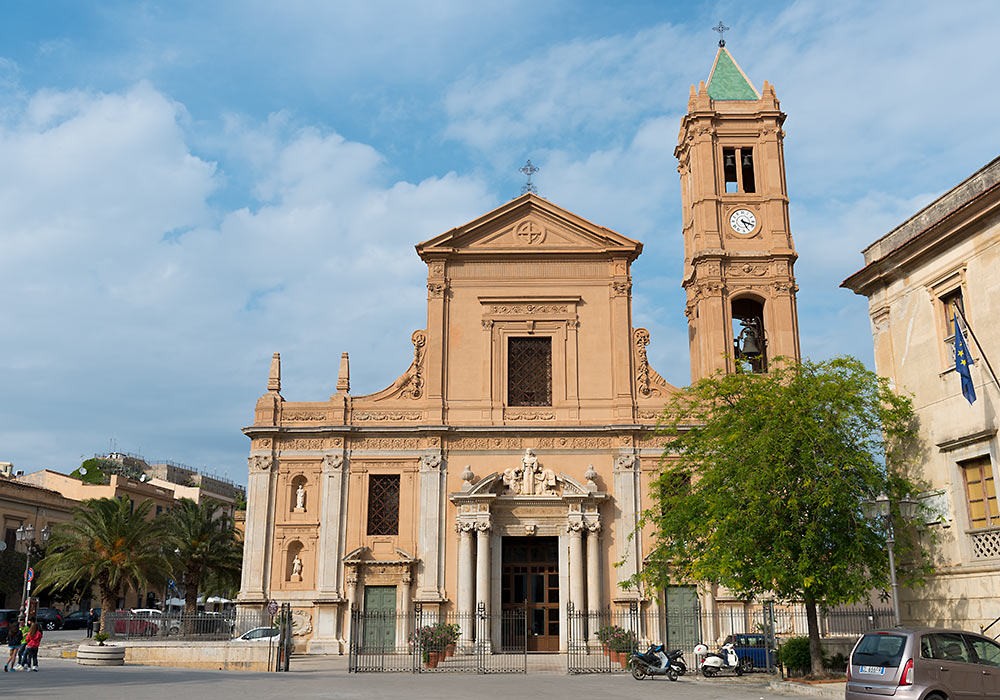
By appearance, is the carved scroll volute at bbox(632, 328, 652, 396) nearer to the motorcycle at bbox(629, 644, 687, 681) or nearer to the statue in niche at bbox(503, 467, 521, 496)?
the statue in niche at bbox(503, 467, 521, 496)

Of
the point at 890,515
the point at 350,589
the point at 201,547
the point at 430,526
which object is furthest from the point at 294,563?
the point at 890,515

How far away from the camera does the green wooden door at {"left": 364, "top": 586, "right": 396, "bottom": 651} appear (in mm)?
30453

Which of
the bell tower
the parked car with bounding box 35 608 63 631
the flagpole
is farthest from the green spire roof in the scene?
the parked car with bounding box 35 608 63 631

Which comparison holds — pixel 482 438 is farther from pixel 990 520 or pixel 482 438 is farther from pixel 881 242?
pixel 990 520

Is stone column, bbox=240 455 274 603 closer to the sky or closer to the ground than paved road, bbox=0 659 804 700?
closer to the sky

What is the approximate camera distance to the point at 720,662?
23.2 metres

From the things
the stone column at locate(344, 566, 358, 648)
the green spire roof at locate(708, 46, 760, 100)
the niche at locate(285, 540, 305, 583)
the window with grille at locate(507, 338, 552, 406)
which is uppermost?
the green spire roof at locate(708, 46, 760, 100)

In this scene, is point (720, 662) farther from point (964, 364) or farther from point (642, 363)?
point (642, 363)

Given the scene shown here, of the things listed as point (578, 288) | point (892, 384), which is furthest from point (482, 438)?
point (892, 384)

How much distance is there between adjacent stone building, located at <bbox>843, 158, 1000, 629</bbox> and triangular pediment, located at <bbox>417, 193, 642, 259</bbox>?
14903 millimetres

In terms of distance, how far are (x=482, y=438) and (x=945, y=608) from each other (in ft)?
57.3

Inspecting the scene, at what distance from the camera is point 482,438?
32.5 m

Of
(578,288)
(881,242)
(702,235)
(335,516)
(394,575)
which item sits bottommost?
(394,575)

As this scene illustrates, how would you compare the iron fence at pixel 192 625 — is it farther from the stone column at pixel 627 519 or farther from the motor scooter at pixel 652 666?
the motor scooter at pixel 652 666
